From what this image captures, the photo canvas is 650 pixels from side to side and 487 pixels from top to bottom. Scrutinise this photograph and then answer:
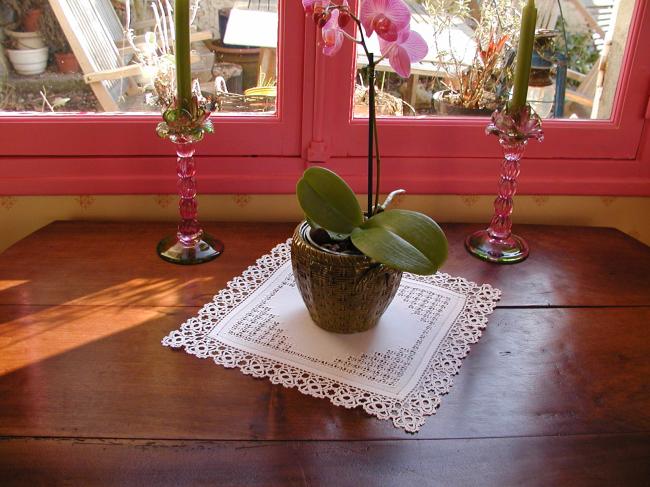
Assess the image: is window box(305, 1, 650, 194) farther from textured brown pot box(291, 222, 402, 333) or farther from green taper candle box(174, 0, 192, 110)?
textured brown pot box(291, 222, 402, 333)

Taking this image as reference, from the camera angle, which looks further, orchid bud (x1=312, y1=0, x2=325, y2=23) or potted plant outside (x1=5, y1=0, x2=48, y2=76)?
potted plant outside (x1=5, y1=0, x2=48, y2=76)

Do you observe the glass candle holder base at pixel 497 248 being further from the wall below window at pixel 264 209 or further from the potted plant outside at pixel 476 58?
the potted plant outside at pixel 476 58

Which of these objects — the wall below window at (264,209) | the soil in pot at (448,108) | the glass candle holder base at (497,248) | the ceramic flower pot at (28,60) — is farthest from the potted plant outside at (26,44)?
the glass candle holder base at (497,248)

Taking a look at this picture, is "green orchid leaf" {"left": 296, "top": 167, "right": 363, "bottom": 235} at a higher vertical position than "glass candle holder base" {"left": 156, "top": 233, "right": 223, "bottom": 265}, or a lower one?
higher

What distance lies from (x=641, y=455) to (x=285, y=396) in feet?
1.31

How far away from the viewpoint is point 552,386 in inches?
33.1

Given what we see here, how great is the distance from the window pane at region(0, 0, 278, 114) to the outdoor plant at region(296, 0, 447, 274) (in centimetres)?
40

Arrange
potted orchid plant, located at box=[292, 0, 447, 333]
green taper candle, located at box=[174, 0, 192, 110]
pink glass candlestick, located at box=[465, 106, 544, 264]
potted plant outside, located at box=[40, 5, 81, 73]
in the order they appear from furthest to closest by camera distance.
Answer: potted plant outside, located at box=[40, 5, 81, 73] < pink glass candlestick, located at box=[465, 106, 544, 264] < green taper candle, located at box=[174, 0, 192, 110] < potted orchid plant, located at box=[292, 0, 447, 333]

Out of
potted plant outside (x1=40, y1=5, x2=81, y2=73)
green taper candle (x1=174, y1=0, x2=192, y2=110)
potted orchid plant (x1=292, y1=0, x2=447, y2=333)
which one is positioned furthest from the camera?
potted plant outside (x1=40, y1=5, x2=81, y2=73)

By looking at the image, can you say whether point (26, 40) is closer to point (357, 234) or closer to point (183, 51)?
point (183, 51)

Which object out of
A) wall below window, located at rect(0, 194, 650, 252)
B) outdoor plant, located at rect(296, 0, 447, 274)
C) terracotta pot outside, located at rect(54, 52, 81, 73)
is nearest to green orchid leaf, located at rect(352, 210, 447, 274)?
outdoor plant, located at rect(296, 0, 447, 274)

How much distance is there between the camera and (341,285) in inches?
33.6

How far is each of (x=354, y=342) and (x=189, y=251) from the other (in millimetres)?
362

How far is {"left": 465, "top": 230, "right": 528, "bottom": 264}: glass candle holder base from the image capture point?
3.77 ft
